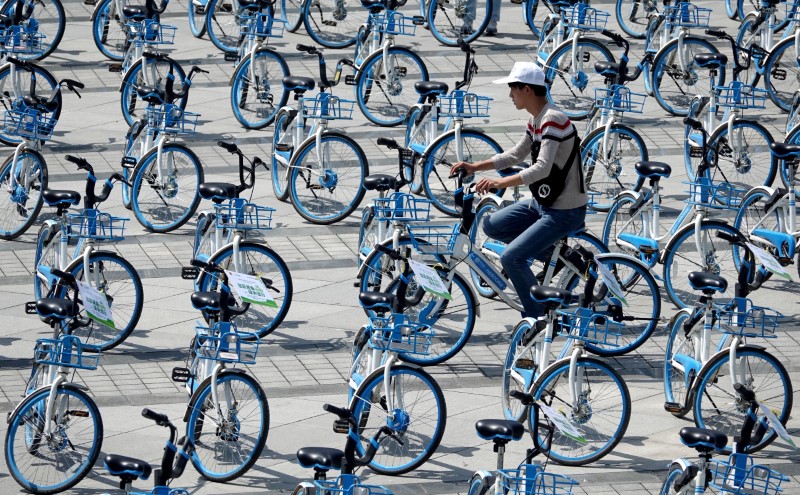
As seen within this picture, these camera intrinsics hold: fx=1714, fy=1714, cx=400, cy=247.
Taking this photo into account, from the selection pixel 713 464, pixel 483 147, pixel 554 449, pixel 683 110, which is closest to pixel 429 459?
pixel 554 449

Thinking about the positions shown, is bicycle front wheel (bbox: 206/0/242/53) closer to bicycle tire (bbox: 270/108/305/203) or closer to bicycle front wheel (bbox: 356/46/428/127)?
bicycle front wheel (bbox: 356/46/428/127)

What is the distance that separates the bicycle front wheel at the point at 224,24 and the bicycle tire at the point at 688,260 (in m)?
8.52

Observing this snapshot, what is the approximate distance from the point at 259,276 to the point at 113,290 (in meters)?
1.04

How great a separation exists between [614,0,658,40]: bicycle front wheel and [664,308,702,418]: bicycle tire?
1038 centimetres

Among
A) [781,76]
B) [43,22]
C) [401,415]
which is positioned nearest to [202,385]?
[401,415]

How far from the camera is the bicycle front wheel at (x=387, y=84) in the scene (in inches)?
675

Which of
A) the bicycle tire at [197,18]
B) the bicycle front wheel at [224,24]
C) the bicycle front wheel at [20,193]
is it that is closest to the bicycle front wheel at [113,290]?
the bicycle front wheel at [20,193]

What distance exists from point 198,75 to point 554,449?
10.3 meters

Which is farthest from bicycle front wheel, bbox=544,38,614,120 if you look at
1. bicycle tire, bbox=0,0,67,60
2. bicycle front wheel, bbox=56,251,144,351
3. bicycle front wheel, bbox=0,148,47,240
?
bicycle front wheel, bbox=56,251,144,351

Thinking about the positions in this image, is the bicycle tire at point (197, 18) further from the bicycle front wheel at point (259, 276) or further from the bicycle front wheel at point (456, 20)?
the bicycle front wheel at point (259, 276)

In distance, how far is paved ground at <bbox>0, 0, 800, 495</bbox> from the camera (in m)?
9.89

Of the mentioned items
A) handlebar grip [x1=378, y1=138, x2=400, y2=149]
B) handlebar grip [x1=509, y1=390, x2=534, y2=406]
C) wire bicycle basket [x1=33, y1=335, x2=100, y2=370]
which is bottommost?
wire bicycle basket [x1=33, y1=335, x2=100, y2=370]

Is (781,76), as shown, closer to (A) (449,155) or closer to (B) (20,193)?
(A) (449,155)

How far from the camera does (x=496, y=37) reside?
2072 cm
